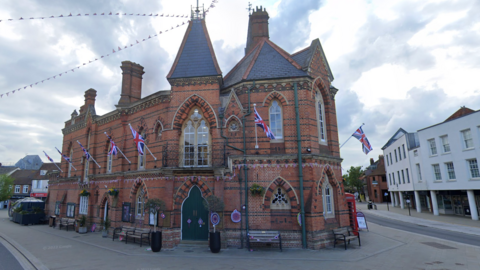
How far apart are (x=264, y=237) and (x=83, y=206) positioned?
58.4ft

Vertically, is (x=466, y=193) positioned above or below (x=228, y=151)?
below

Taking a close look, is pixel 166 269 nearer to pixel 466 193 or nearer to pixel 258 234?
pixel 258 234

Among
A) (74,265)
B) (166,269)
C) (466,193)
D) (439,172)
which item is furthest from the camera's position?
(439,172)

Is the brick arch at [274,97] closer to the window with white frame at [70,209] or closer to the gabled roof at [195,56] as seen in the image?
the gabled roof at [195,56]

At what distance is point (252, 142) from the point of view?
1528cm

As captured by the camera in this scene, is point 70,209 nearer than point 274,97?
No

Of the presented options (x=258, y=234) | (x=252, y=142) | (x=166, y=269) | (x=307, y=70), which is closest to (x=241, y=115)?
(x=252, y=142)

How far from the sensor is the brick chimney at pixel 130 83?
2094cm

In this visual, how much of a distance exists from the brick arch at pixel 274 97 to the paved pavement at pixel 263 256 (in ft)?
25.5

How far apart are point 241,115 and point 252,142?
165 centimetres

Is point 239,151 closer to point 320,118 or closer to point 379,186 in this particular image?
point 320,118

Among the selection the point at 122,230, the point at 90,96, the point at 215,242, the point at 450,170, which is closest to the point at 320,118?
the point at 215,242

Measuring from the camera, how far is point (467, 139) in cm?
2503

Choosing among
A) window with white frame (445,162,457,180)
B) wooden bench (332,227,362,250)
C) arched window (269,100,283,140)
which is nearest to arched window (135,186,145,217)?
arched window (269,100,283,140)
